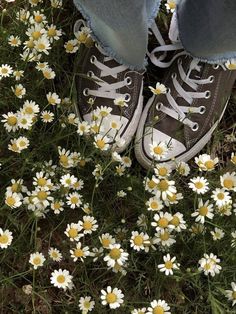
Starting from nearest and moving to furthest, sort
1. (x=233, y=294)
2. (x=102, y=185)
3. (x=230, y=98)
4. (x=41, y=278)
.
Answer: (x=233, y=294)
(x=41, y=278)
(x=102, y=185)
(x=230, y=98)

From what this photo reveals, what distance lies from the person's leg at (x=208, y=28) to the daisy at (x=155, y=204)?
39 centimetres

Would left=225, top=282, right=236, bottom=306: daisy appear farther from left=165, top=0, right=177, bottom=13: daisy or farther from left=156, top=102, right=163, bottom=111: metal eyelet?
left=165, top=0, right=177, bottom=13: daisy

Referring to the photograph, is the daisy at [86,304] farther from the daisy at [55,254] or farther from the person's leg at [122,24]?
the person's leg at [122,24]

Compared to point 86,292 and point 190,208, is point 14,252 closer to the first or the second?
point 86,292

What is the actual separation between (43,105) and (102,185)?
268mm

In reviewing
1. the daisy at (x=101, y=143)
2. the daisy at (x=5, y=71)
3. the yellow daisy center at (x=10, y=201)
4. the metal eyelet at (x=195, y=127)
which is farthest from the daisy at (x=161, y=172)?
the daisy at (x=5, y=71)

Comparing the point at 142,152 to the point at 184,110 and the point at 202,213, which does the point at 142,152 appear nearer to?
the point at 184,110

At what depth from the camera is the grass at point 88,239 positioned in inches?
57.2

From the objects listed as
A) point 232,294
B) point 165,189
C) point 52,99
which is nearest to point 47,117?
point 52,99

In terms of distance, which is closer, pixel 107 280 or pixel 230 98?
pixel 107 280

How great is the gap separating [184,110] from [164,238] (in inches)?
15.5

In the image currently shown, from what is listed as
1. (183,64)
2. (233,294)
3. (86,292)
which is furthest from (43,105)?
(233,294)

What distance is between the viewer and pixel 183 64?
1638mm

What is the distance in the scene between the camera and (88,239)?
59.1 inches
